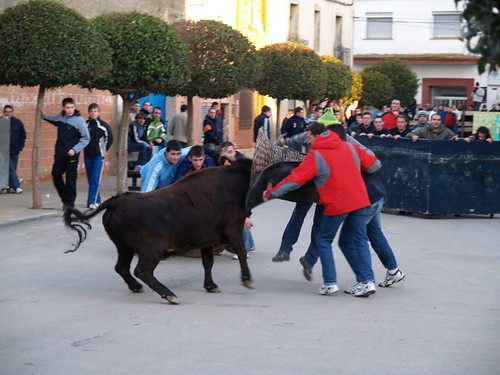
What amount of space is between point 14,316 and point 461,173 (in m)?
10.5

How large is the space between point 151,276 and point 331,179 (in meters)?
1.97

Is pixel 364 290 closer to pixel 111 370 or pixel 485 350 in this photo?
pixel 485 350

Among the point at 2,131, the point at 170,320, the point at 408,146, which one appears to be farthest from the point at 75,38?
the point at 170,320

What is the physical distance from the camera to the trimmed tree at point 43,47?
55.4ft

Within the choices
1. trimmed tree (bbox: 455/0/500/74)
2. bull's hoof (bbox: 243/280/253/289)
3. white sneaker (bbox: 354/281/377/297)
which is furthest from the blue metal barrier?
trimmed tree (bbox: 455/0/500/74)

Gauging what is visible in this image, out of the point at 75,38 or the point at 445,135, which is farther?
the point at 445,135

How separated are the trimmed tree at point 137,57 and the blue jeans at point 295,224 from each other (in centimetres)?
820

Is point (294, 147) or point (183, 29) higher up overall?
point (183, 29)

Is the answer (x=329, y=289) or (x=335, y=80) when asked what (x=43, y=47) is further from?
(x=335, y=80)

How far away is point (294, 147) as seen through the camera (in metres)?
12.6

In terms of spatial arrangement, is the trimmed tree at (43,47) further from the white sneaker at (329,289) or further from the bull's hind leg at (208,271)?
the white sneaker at (329,289)

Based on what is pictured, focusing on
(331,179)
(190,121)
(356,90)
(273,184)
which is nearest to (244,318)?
(331,179)

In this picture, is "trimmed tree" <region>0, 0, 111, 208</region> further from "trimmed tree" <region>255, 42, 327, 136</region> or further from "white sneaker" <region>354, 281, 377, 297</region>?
"trimmed tree" <region>255, 42, 327, 136</region>

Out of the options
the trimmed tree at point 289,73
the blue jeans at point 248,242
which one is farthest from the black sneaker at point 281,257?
the trimmed tree at point 289,73
